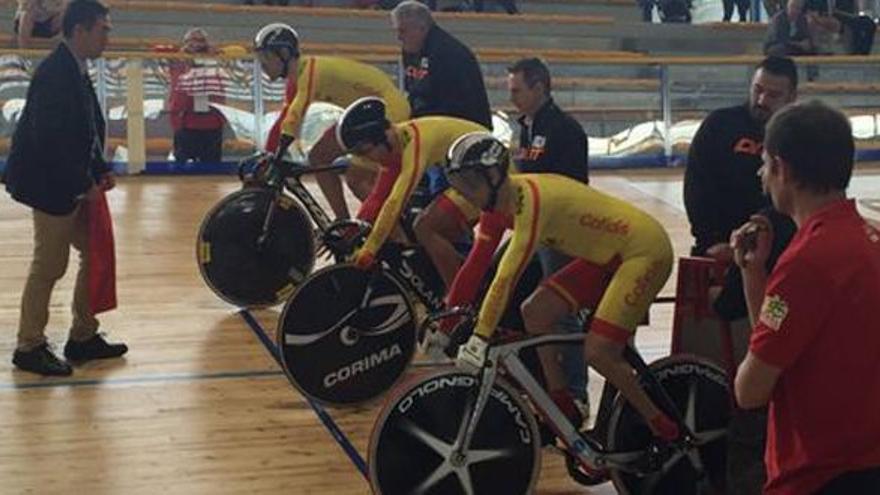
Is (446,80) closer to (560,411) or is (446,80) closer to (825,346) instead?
(560,411)

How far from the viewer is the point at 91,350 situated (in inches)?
267

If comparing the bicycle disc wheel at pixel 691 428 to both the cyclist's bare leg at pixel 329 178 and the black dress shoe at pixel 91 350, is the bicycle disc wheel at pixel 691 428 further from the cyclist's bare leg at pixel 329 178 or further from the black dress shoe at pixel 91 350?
the cyclist's bare leg at pixel 329 178

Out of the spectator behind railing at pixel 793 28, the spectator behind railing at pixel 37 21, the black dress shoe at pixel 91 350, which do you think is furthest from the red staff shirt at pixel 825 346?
the spectator behind railing at pixel 793 28

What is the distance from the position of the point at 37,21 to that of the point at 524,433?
895cm

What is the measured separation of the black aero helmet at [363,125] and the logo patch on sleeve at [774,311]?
10.8 feet

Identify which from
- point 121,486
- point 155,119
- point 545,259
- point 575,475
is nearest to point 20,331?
point 121,486

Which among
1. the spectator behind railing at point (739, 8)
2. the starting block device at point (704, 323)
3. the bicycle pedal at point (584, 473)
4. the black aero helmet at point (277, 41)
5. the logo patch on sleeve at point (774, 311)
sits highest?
the black aero helmet at point (277, 41)

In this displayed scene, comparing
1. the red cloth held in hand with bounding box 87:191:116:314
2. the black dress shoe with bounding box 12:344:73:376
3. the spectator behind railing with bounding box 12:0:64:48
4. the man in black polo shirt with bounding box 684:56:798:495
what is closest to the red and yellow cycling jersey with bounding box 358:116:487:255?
the man in black polo shirt with bounding box 684:56:798:495

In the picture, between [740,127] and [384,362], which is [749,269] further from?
[384,362]

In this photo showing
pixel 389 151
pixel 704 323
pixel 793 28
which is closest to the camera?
pixel 704 323

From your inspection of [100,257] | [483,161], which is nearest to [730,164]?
[483,161]

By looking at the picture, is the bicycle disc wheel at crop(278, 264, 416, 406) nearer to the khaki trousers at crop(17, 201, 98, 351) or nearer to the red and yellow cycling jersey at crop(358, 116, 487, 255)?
the red and yellow cycling jersey at crop(358, 116, 487, 255)

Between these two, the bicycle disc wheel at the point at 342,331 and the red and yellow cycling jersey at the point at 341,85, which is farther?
the red and yellow cycling jersey at the point at 341,85

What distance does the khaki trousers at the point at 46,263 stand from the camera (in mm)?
6352
